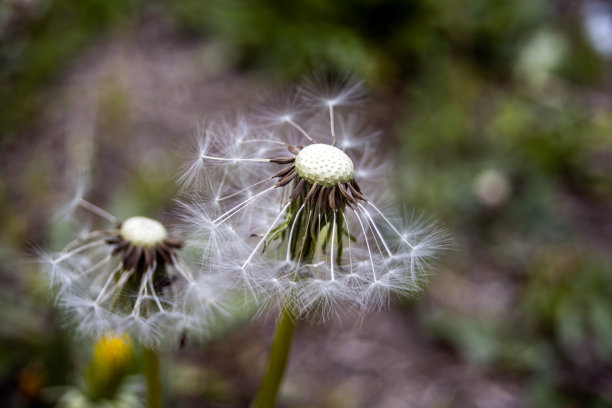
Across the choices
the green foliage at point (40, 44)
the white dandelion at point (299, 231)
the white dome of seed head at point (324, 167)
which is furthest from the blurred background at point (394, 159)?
the white dome of seed head at point (324, 167)

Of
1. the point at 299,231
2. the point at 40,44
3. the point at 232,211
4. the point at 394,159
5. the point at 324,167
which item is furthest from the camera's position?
the point at 40,44

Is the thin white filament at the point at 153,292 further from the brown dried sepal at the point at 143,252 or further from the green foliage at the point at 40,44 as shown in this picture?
the green foliage at the point at 40,44

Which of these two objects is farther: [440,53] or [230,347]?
[440,53]

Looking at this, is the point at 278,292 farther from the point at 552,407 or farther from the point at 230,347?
the point at 552,407

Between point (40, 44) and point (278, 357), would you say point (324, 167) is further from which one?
point (40, 44)

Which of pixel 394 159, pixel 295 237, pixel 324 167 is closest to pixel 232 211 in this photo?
pixel 295 237

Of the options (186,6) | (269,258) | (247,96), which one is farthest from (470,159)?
(269,258)

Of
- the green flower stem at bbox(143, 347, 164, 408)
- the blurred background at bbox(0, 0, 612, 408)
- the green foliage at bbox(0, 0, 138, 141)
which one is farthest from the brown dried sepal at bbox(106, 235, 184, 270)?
the green foliage at bbox(0, 0, 138, 141)
